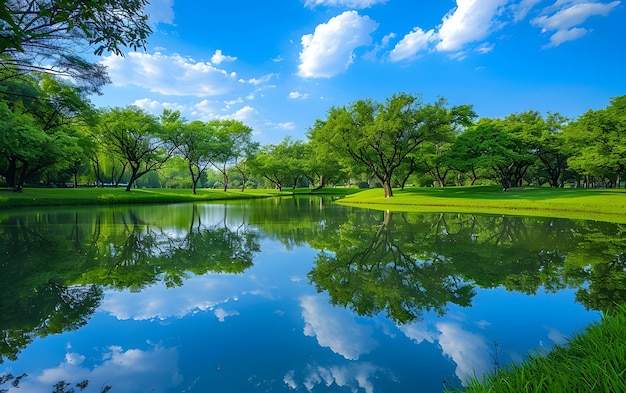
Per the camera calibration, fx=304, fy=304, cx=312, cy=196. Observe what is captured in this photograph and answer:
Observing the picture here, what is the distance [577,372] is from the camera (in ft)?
7.92

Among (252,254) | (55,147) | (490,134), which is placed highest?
(490,134)

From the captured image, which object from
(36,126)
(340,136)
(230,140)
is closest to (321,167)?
(230,140)

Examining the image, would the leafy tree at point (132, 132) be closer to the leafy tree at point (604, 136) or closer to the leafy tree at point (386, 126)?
the leafy tree at point (386, 126)

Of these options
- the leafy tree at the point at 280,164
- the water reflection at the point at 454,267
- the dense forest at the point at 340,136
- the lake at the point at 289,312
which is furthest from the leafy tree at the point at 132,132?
the water reflection at the point at 454,267

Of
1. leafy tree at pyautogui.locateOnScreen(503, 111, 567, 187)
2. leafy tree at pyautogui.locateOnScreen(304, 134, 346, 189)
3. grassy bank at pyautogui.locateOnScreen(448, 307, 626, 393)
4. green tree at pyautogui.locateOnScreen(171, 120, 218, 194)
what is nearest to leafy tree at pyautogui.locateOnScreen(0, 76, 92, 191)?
green tree at pyautogui.locateOnScreen(171, 120, 218, 194)

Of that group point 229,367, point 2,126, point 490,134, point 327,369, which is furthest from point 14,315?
point 490,134

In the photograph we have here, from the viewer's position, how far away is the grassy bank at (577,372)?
2193 millimetres

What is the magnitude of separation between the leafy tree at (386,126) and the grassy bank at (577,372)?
27.4m

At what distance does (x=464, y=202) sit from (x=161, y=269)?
79.0 ft

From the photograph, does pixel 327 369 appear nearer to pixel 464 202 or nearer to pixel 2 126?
pixel 464 202

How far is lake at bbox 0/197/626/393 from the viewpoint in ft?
10.5

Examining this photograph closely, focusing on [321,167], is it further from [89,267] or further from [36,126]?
[89,267]

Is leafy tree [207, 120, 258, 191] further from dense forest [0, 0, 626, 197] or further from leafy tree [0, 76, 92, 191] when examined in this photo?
leafy tree [0, 76, 92, 191]

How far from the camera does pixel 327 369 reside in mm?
3297
